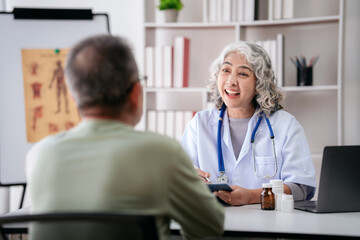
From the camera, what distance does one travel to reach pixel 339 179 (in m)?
1.69

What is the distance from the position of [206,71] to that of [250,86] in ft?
4.24

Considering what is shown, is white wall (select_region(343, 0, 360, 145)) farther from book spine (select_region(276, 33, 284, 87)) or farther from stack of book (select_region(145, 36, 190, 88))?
stack of book (select_region(145, 36, 190, 88))

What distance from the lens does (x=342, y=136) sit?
10.7 ft

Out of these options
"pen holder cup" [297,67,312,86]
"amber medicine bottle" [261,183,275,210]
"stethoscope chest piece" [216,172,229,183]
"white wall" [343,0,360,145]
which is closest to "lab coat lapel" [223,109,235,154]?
"stethoscope chest piece" [216,172,229,183]

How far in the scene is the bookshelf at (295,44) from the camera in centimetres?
346

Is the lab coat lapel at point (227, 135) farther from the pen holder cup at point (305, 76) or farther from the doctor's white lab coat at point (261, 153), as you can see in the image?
the pen holder cup at point (305, 76)

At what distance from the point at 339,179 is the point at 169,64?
198cm

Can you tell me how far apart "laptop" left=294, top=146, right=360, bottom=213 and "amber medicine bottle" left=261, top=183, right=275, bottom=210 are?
16 cm

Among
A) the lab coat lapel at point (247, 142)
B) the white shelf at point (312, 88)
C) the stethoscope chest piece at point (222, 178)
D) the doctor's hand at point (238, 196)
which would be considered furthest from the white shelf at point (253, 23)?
the doctor's hand at point (238, 196)

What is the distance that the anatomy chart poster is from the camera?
8.41ft

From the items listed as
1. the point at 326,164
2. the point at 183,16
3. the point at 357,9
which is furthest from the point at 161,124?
the point at 326,164

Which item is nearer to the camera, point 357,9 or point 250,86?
point 250,86

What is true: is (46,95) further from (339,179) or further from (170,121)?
(339,179)

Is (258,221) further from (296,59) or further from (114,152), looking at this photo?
(296,59)
